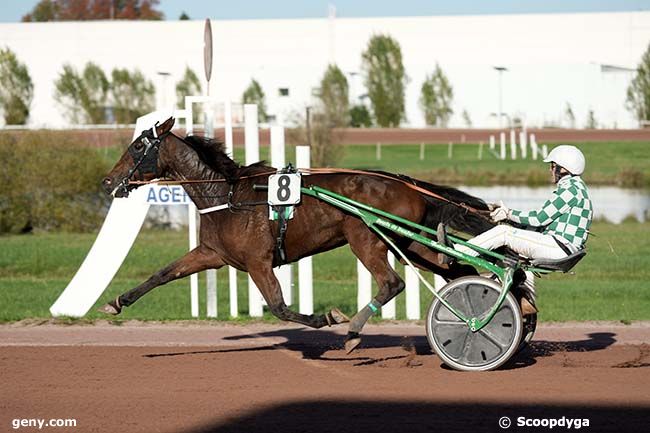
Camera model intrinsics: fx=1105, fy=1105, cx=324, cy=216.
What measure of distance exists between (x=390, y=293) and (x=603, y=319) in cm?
416

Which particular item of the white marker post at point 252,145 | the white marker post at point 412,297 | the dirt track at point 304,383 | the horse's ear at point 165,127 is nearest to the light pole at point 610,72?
the white marker post at point 412,297

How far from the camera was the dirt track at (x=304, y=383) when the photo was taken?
707 cm

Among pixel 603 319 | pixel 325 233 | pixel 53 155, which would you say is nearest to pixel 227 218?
pixel 325 233

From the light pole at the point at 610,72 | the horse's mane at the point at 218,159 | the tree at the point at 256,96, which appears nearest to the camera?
the horse's mane at the point at 218,159

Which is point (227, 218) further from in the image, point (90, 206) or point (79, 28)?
point (79, 28)

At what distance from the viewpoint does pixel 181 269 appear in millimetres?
9367

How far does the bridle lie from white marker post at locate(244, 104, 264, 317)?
2.67 m

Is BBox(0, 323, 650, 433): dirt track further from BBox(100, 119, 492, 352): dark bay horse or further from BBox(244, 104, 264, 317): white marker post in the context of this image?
BBox(244, 104, 264, 317): white marker post

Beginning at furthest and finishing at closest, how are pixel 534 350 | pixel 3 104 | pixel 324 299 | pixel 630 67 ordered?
1. pixel 630 67
2. pixel 3 104
3. pixel 324 299
4. pixel 534 350

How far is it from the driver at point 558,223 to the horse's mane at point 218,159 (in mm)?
2064

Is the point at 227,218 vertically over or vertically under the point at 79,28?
under

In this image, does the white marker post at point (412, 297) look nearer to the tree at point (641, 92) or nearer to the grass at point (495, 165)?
the grass at point (495, 165)

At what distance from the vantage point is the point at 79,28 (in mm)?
60125

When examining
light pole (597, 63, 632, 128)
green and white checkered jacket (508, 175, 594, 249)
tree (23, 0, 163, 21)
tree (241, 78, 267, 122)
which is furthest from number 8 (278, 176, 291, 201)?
tree (23, 0, 163, 21)
